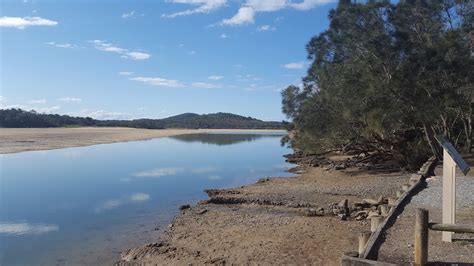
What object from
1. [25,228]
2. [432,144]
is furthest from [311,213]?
[432,144]

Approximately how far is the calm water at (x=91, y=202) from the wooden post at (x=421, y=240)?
668 centimetres

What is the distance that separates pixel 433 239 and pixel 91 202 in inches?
515

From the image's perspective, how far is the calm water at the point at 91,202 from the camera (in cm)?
1168

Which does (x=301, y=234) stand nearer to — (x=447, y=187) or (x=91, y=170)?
(x=447, y=187)

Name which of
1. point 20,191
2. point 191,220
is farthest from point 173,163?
point 191,220

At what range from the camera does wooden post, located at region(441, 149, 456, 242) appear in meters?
8.38

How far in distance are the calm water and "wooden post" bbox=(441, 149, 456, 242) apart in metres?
7.14

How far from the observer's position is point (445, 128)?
23.6 metres

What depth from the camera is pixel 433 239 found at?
8.76 meters

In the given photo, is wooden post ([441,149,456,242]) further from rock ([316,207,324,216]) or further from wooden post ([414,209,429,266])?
rock ([316,207,324,216])

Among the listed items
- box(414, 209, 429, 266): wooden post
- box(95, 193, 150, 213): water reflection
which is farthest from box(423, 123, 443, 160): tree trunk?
box(414, 209, 429, 266): wooden post

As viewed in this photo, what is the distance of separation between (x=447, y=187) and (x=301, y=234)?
3975 mm

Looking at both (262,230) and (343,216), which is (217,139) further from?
(262,230)

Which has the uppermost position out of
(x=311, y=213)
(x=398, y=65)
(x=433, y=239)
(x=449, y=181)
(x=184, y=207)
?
(x=398, y=65)
